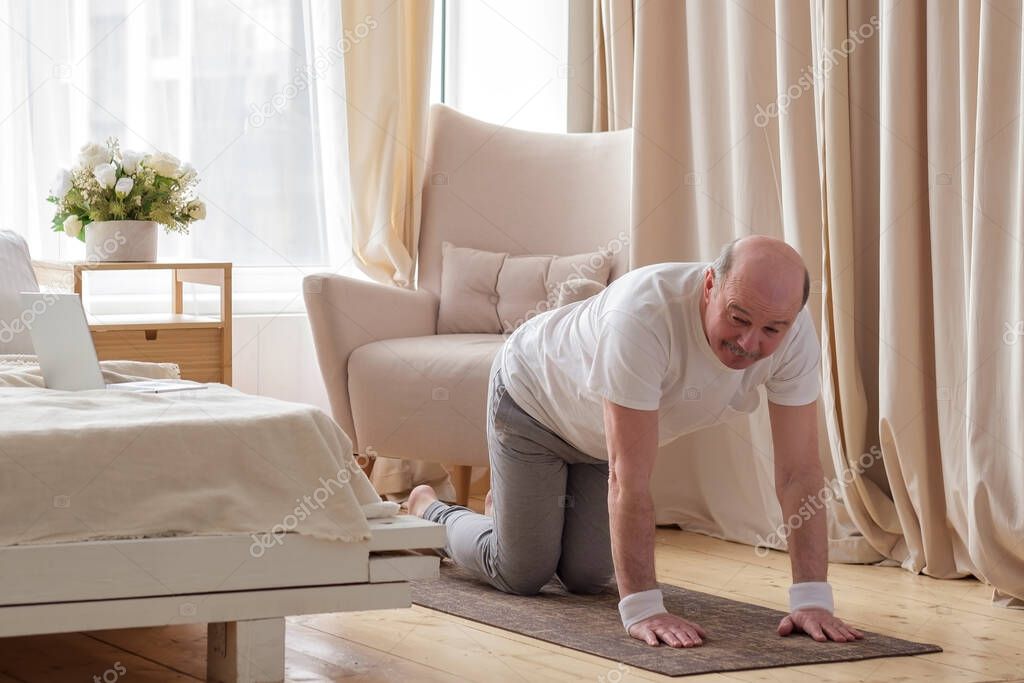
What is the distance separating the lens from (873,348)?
2.90 metres

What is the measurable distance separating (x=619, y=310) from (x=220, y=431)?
0.64 metres

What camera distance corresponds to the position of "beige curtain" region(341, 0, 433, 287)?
146 inches

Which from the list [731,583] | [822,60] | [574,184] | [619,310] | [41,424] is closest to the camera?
[41,424]

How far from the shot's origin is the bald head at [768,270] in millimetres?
1861

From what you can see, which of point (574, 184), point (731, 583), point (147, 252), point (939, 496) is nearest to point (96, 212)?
point (147, 252)

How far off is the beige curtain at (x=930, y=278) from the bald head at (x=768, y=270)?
0.75 metres

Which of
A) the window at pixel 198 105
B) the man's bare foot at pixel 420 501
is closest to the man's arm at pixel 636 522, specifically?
the man's bare foot at pixel 420 501

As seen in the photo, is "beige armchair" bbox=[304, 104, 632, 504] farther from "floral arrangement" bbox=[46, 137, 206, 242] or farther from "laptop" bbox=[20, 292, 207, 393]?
"laptop" bbox=[20, 292, 207, 393]

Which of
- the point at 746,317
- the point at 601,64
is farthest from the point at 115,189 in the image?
the point at 746,317

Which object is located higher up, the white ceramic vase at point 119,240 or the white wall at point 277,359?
the white ceramic vase at point 119,240

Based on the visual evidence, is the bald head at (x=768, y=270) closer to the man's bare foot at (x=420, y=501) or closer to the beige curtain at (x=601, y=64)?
the man's bare foot at (x=420, y=501)

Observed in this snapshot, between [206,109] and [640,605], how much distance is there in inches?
93.9

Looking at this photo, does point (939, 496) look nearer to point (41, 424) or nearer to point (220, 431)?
point (220, 431)

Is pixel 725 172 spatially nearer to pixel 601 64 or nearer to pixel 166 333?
pixel 601 64
